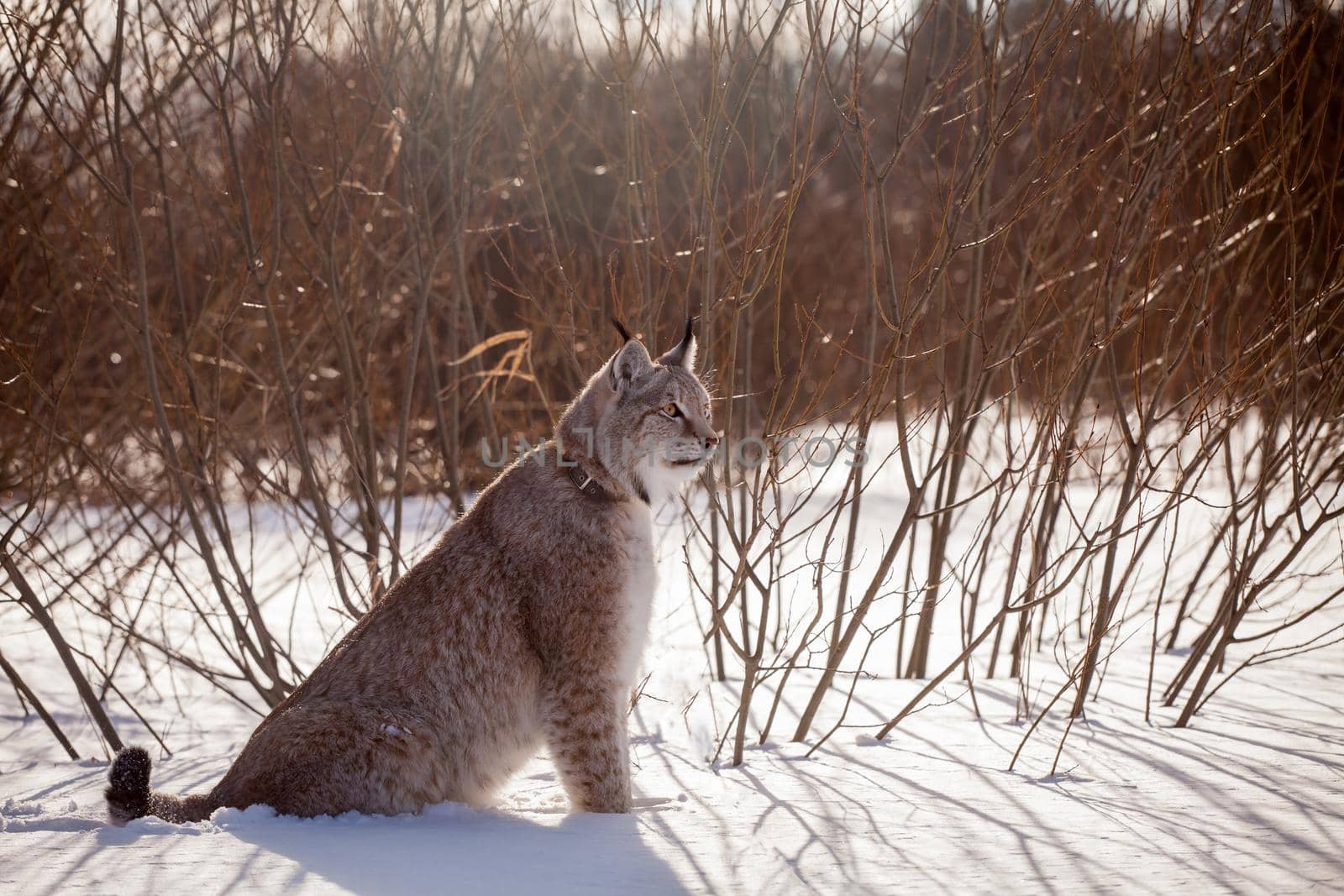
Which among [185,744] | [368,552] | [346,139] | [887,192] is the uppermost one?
[887,192]

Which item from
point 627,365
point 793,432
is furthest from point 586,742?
point 793,432

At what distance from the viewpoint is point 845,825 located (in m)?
3.96

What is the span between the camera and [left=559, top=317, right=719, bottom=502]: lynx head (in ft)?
14.8

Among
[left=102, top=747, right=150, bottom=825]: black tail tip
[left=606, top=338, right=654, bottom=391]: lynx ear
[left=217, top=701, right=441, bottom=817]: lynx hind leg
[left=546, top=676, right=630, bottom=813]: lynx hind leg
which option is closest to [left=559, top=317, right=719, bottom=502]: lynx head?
[left=606, top=338, right=654, bottom=391]: lynx ear

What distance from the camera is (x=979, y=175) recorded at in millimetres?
4473

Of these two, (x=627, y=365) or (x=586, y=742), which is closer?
(x=586, y=742)

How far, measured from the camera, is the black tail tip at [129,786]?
3760mm

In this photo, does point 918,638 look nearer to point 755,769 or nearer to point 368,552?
point 755,769

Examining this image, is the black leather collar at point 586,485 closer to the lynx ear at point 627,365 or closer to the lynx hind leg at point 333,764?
the lynx ear at point 627,365

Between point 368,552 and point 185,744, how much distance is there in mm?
1647

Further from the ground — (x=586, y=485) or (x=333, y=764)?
(x=586, y=485)

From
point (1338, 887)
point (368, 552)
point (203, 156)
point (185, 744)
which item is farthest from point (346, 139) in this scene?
point (1338, 887)

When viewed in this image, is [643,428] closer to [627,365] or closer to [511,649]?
[627,365]

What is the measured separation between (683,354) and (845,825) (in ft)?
6.67
